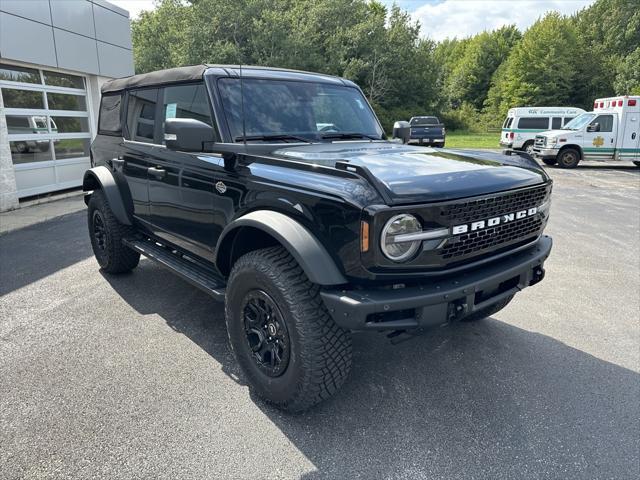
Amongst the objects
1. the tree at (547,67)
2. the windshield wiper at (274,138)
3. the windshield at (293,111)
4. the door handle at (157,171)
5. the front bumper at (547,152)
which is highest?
the tree at (547,67)

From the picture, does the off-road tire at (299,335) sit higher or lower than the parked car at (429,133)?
lower

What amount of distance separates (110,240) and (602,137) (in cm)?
1778

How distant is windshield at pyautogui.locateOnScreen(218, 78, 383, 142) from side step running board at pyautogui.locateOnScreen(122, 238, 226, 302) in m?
1.03

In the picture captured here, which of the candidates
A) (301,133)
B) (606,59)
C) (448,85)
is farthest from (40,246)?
(448,85)

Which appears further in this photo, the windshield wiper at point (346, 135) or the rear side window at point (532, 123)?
the rear side window at point (532, 123)

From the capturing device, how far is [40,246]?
6.22m

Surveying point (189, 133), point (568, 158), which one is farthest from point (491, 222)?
point (568, 158)

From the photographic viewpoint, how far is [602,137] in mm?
16516

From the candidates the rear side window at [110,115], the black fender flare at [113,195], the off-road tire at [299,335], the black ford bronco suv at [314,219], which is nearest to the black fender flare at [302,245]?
the black ford bronco suv at [314,219]

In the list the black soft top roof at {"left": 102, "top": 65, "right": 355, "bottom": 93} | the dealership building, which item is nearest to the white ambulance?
the dealership building

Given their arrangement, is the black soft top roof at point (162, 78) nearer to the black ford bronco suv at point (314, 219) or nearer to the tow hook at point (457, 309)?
the black ford bronco suv at point (314, 219)

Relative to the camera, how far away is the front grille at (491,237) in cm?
233

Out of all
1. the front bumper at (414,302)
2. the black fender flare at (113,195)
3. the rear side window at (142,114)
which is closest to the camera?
the front bumper at (414,302)

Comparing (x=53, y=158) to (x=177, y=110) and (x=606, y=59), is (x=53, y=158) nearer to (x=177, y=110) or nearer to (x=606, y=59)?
(x=177, y=110)
